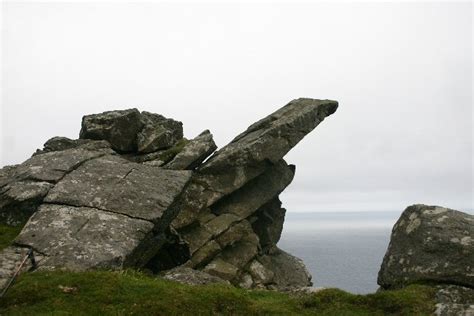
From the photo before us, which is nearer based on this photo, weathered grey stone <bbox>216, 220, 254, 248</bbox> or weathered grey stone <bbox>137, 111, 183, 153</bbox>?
weathered grey stone <bbox>137, 111, 183, 153</bbox>

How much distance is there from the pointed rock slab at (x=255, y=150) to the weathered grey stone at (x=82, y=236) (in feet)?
51.4

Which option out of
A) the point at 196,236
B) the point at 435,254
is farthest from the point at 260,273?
the point at 435,254

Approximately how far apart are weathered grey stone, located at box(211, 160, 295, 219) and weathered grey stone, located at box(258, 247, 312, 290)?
5407 mm

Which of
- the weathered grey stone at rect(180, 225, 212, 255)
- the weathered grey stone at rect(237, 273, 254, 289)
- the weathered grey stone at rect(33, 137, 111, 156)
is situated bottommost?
the weathered grey stone at rect(237, 273, 254, 289)

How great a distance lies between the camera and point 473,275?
19.7m

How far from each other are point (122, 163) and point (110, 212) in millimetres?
5997

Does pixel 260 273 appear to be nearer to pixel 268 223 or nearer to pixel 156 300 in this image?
pixel 268 223

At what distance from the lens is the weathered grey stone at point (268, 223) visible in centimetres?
4559

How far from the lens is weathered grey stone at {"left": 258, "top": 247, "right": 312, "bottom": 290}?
4197 centimetres

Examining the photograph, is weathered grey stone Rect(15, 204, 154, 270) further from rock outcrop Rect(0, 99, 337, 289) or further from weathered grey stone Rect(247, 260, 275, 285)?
weathered grey stone Rect(247, 260, 275, 285)

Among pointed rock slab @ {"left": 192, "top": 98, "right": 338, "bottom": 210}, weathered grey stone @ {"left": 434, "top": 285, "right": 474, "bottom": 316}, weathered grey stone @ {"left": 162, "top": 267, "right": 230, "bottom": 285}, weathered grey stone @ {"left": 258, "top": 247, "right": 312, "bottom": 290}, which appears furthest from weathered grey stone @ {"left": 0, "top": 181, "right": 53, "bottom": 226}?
weathered grey stone @ {"left": 258, "top": 247, "right": 312, "bottom": 290}

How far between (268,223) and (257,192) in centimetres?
485

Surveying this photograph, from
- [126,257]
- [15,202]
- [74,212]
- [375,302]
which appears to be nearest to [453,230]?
[375,302]

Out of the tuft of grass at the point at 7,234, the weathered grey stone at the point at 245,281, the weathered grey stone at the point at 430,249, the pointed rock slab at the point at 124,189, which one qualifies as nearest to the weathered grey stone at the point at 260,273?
the weathered grey stone at the point at 245,281
